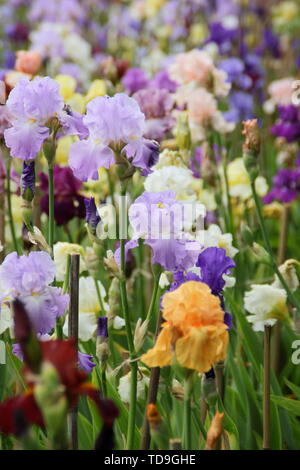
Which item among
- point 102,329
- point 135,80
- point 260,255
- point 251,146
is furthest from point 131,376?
point 135,80

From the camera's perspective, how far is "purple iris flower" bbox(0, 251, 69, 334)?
1.14m

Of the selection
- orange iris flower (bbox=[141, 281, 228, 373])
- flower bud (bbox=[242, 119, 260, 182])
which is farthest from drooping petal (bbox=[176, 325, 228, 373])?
flower bud (bbox=[242, 119, 260, 182])

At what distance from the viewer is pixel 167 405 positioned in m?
1.61

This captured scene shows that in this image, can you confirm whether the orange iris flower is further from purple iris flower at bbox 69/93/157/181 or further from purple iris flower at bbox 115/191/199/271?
purple iris flower at bbox 69/93/157/181

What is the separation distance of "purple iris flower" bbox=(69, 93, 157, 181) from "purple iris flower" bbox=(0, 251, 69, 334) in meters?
0.21

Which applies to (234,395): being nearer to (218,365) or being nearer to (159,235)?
(218,365)

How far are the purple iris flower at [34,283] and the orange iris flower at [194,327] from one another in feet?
0.76

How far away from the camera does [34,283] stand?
3.75ft

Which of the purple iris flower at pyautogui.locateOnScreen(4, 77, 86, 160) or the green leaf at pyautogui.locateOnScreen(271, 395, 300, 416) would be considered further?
the green leaf at pyautogui.locateOnScreen(271, 395, 300, 416)

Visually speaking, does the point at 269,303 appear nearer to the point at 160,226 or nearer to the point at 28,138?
the point at 160,226

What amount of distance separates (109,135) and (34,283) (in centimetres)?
28

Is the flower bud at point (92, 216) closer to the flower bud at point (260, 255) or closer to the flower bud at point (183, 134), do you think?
the flower bud at point (260, 255)

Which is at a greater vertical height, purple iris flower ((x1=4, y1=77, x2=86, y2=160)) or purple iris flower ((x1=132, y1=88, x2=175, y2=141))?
purple iris flower ((x1=132, y1=88, x2=175, y2=141))

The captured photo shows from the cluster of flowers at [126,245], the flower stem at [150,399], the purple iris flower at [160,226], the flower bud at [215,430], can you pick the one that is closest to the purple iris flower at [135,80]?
the cluster of flowers at [126,245]
